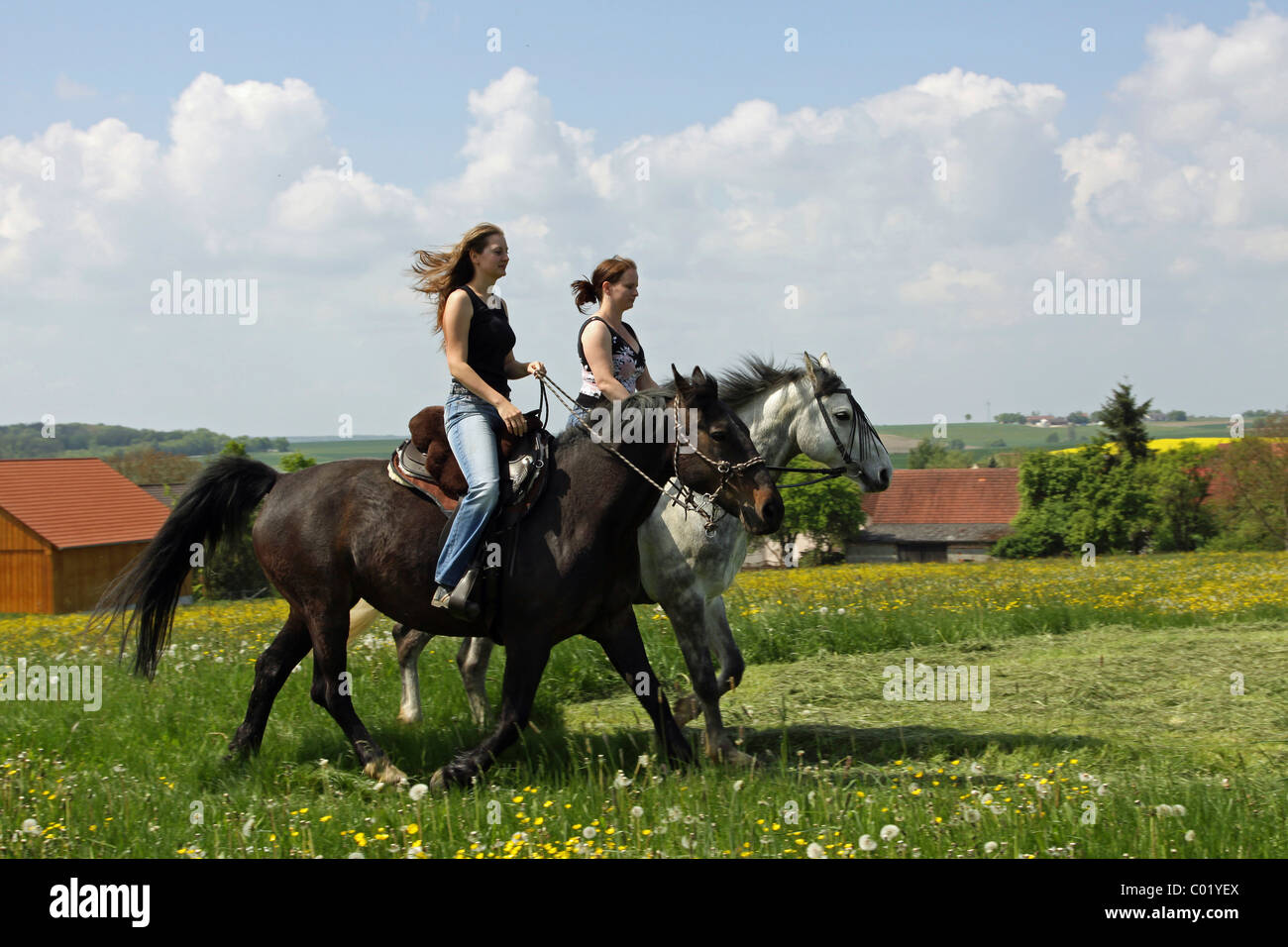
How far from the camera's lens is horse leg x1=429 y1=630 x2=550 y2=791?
5648 mm

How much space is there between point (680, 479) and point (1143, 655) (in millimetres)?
5623

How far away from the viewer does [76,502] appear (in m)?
60.1

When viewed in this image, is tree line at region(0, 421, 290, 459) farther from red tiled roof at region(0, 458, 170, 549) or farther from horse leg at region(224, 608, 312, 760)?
horse leg at region(224, 608, 312, 760)

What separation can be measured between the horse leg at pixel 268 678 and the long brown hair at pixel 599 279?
2767 mm

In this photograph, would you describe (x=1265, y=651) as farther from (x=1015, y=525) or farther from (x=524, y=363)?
(x=1015, y=525)

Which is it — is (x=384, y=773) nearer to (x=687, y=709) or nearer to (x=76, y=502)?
(x=687, y=709)
